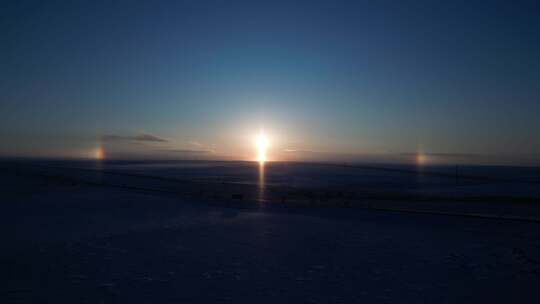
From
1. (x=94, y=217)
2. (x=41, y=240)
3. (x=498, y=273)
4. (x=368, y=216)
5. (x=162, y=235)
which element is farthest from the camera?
(x=368, y=216)

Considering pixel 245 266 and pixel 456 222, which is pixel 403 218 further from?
pixel 245 266

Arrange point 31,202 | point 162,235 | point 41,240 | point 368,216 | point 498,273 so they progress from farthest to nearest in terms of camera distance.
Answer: point 31,202 → point 368,216 → point 162,235 → point 41,240 → point 498,273

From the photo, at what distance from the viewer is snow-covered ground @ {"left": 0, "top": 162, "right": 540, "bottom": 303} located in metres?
6.73

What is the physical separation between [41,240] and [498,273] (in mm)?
12667

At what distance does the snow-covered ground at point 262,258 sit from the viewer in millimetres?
6734

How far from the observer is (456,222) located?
1441 cm

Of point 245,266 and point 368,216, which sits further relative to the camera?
point 368,216

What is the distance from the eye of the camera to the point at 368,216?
15.5 m

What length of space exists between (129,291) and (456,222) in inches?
519

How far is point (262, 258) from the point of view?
29.6ft

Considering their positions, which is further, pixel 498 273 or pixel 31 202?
pixel 31 202

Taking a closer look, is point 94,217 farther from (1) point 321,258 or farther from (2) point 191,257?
(1) point 321,258

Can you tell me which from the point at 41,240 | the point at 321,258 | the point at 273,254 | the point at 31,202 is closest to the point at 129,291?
the point at 273,254

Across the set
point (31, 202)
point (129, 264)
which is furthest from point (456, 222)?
point (31, 202)
